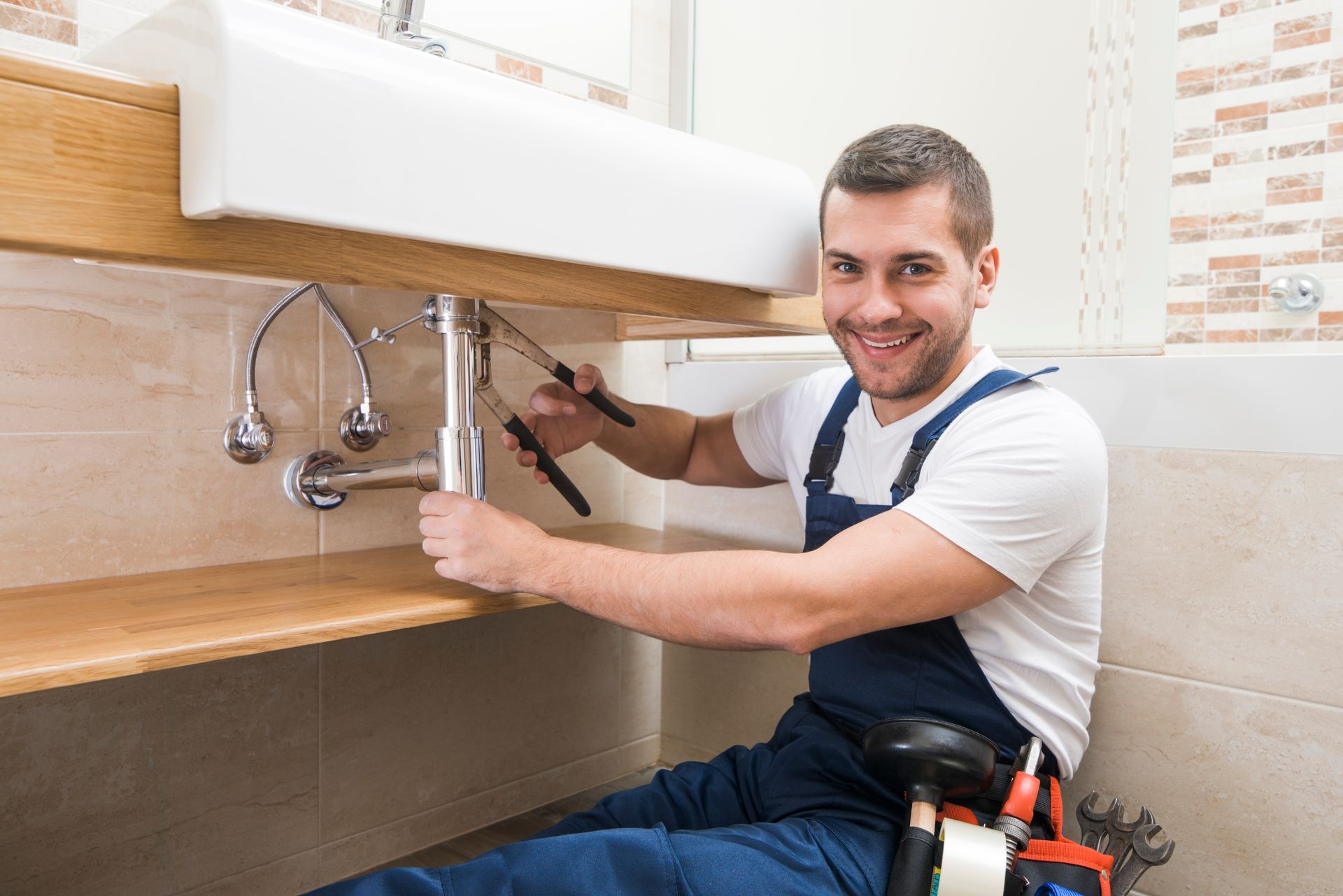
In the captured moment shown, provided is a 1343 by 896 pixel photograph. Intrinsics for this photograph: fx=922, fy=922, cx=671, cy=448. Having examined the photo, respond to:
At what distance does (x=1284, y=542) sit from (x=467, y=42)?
4.15 feet

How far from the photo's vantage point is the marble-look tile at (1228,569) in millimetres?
1013

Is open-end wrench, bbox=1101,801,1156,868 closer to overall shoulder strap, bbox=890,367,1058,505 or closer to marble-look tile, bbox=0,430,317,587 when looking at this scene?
overall shoulder strap, bbox=890,367,1058,505

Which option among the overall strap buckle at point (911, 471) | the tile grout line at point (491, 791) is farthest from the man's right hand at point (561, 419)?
the tile grout line at point (491, 791)

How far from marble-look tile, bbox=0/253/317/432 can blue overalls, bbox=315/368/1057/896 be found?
602 mm

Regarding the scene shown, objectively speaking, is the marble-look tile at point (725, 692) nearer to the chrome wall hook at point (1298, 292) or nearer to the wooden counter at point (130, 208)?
the chrome wall hook at point (1298, 292)

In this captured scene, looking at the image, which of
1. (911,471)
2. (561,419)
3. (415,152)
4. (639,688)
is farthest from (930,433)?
(639,688)

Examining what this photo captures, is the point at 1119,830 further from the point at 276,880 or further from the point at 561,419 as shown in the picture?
the point at 276,880

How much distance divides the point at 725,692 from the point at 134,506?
985 millimetres

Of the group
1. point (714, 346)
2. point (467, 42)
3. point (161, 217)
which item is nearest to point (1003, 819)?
point (161, 217)

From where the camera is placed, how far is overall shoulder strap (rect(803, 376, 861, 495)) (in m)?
1.19

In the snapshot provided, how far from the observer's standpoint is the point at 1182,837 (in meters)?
1.12

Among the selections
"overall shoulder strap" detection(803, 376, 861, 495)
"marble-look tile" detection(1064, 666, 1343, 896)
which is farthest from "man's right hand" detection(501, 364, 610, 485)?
"marble-look tile" detection(1064, 666, 1343, 896)

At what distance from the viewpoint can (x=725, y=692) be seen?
5.37 feet

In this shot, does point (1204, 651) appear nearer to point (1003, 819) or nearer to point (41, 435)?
point (1003, 819)
